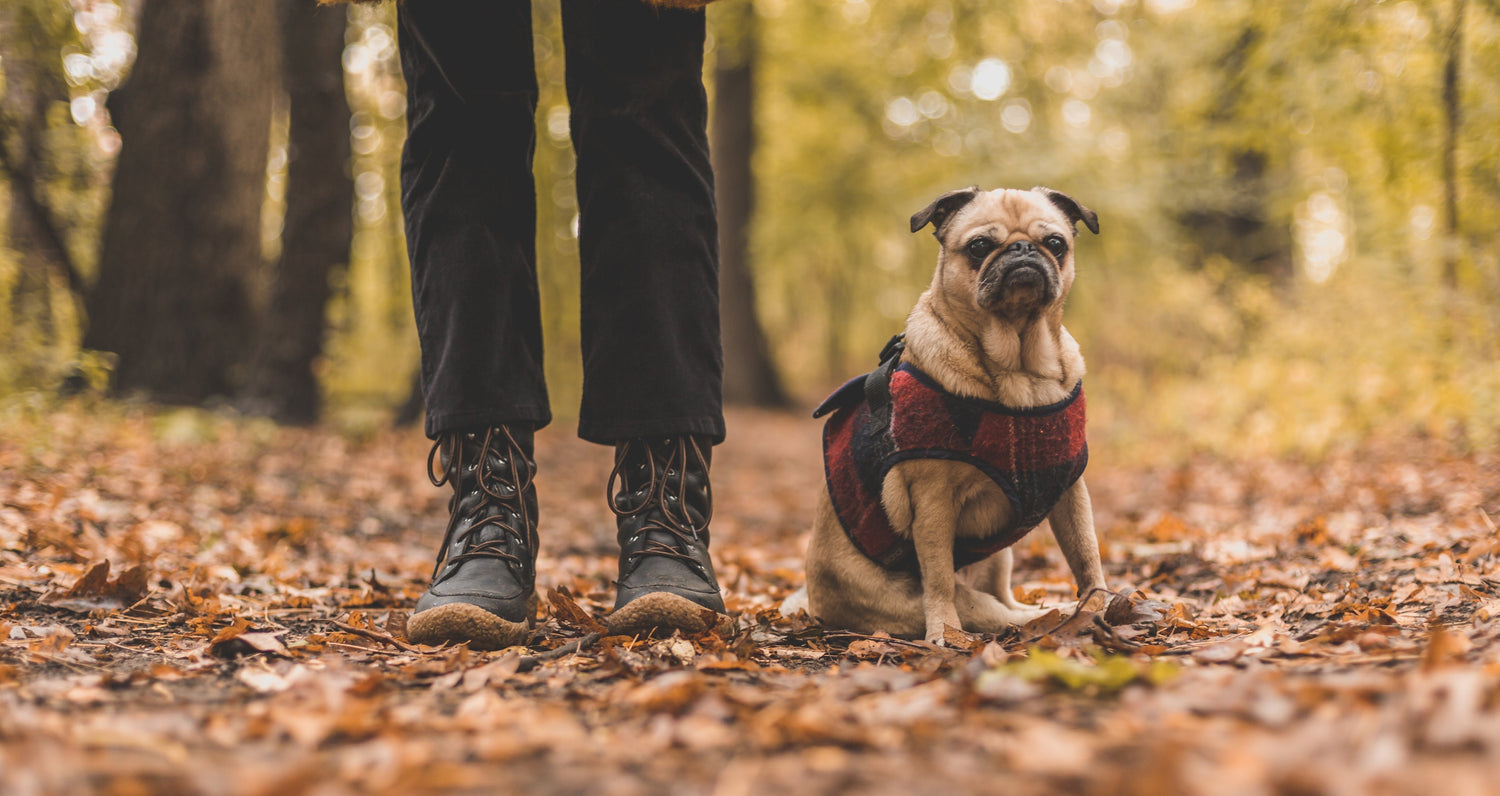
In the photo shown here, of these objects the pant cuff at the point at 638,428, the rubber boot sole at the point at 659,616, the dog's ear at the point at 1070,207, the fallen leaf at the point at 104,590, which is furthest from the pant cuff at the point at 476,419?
the dog's ear at the point at 1070,207

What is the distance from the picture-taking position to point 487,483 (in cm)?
239

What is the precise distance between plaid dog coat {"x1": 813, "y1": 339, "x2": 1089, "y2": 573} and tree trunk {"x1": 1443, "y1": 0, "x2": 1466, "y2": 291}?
6.23 m

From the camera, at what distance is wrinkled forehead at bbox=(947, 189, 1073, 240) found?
2.54 metres

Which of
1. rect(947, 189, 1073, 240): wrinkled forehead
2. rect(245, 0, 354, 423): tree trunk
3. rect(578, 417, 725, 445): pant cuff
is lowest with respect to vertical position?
rect(578, 417, 725, 445): pant cuff

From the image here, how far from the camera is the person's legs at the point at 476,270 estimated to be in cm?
234

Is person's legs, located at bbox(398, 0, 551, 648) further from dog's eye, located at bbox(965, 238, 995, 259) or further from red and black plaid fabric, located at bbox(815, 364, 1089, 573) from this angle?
dog's eye, located at bbox(965, 238, 995, 259)

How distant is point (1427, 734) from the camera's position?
1.18m

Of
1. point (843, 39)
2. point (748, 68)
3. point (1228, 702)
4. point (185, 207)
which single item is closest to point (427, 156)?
point (1228, 702)

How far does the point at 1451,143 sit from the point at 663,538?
742 cm

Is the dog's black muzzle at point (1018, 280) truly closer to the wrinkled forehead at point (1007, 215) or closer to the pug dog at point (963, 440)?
the pug dog at point (963, 440)

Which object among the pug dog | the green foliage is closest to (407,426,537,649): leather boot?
the pug dog

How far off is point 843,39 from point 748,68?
2869 mm

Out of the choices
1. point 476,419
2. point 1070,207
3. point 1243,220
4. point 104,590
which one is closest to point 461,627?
point 476,419

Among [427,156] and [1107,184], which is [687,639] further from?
[1107,184]
